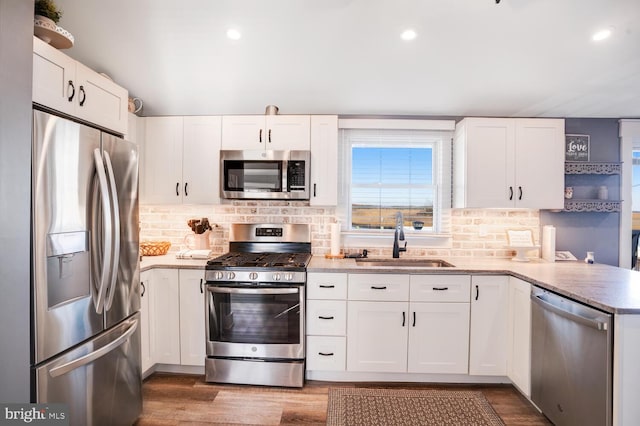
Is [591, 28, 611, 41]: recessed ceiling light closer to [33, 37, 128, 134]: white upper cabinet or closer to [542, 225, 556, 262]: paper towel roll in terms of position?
[542, 225, 556, 262]: paper towel roll

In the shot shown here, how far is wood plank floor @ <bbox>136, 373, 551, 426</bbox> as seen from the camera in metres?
2.11

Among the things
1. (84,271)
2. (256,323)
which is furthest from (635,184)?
(84,271)

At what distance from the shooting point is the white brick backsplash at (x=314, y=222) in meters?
3.11

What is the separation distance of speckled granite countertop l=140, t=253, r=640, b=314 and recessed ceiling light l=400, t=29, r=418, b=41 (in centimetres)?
168

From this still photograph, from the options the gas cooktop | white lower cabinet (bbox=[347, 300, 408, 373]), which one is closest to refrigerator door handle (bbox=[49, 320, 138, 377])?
the gas cooktop

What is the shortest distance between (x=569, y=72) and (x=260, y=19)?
233cm

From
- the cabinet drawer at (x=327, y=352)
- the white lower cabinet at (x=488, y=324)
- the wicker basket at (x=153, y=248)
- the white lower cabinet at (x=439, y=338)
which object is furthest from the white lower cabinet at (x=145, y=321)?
the white lower cabinet at (x=488, y=324)

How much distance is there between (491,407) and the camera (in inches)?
88.0

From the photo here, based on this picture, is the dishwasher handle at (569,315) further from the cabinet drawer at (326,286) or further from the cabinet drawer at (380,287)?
the cabinet drawer at (326,286)

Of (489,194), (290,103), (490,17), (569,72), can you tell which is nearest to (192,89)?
(290,103)

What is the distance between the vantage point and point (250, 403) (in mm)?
2283

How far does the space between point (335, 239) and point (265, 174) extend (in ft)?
2.95

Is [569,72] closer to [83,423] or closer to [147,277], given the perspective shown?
[147,277]

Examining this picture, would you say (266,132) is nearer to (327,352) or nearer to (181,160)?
(181,160)
